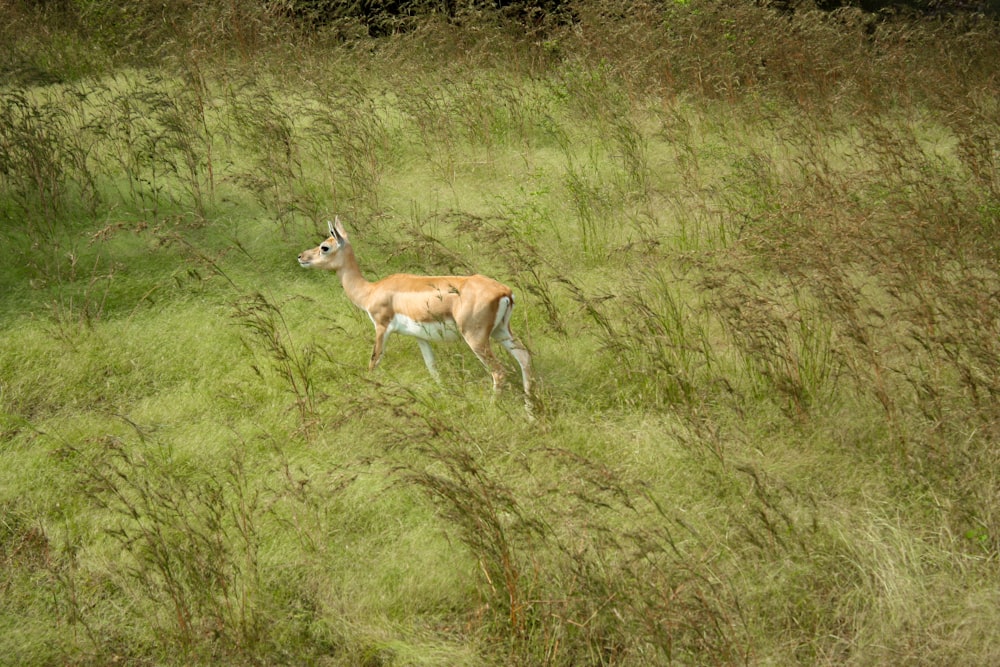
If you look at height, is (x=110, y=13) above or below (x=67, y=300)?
above

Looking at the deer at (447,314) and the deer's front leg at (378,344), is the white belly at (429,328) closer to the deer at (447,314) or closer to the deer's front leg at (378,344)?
the deer at (447,314)

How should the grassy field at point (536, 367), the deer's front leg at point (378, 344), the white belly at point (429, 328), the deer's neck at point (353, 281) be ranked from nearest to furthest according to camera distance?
the grassy field at point (536, 367) < the white belly at point (429, 328) < the deer's front leg at point (378, 344) < the deer's neck at point (353, 281)

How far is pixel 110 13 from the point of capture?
12523mm

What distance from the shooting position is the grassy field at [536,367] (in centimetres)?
405

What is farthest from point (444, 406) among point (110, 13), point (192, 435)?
point (110, 13)

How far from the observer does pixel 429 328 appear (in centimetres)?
611

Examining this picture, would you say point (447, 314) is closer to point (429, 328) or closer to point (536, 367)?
point (429, 328)

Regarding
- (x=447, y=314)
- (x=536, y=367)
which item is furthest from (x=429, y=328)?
(x=536, y=367)

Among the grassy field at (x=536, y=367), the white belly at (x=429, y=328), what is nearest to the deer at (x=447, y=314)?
the white belly at (x=429, y=328)

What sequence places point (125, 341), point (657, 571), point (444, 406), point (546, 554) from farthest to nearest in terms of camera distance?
point (125, 341), point (444, 406), point (546, 554), point (657, 571)

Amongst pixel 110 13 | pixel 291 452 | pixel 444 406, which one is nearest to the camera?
pixel 291 452

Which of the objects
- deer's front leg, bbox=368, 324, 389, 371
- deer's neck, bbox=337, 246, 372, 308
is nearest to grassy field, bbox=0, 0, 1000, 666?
deer's front leg, bbox=368, 324, 389, 371

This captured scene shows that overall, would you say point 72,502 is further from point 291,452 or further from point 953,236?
point 953,236

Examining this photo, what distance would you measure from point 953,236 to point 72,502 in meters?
6.10
